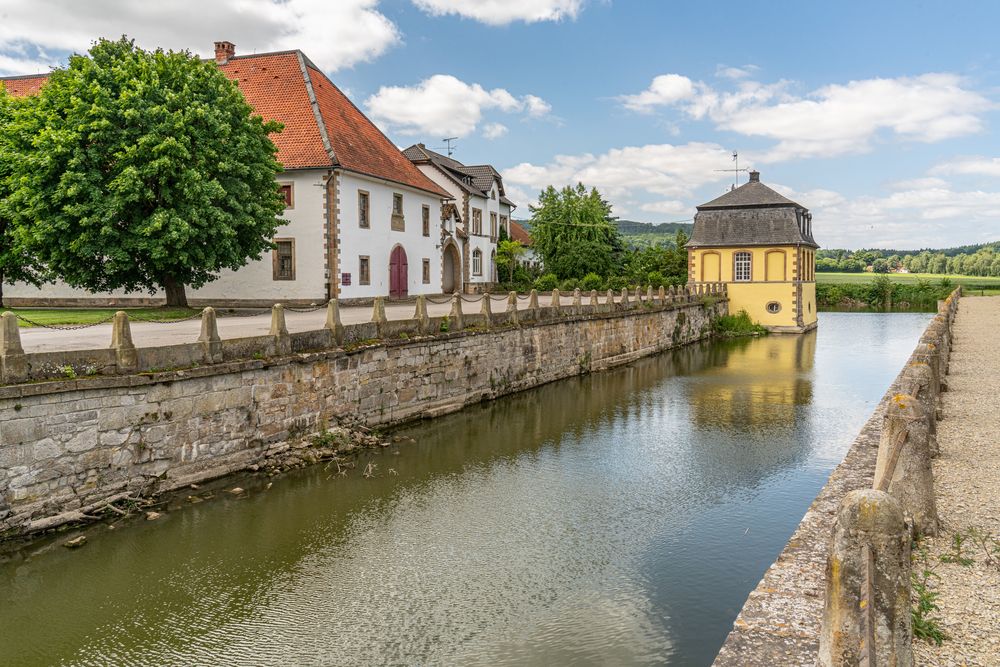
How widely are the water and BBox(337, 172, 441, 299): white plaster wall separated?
568 inches

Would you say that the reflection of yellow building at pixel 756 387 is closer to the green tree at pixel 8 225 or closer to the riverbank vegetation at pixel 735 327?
the riverbank vegetation at pixel 735 327

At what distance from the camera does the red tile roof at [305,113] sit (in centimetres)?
2795

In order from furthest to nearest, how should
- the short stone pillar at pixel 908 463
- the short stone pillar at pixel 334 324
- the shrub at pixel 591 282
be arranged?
the shrub at pixel 591 282 < the short stone pillar at pixel 334 324 < the short stone pillar at pixel 908 463

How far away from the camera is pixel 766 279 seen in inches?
1703

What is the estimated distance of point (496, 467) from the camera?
13289mm

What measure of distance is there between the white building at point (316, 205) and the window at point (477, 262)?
A: 43.0ft

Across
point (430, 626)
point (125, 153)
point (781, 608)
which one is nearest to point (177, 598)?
point (430, 626)

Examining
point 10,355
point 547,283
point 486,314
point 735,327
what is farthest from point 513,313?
point 547,283

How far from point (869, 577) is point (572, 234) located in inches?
1912

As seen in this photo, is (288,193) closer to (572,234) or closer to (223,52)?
(223,52)

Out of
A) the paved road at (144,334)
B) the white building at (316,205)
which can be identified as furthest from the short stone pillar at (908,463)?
the white building at (316,205)

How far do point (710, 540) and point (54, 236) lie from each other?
20.0 meters

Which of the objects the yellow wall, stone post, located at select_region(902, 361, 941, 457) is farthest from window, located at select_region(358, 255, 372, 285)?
stone post, located at select_region(902, 361, 941, 457)

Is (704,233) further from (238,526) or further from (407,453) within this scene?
(238,526)
